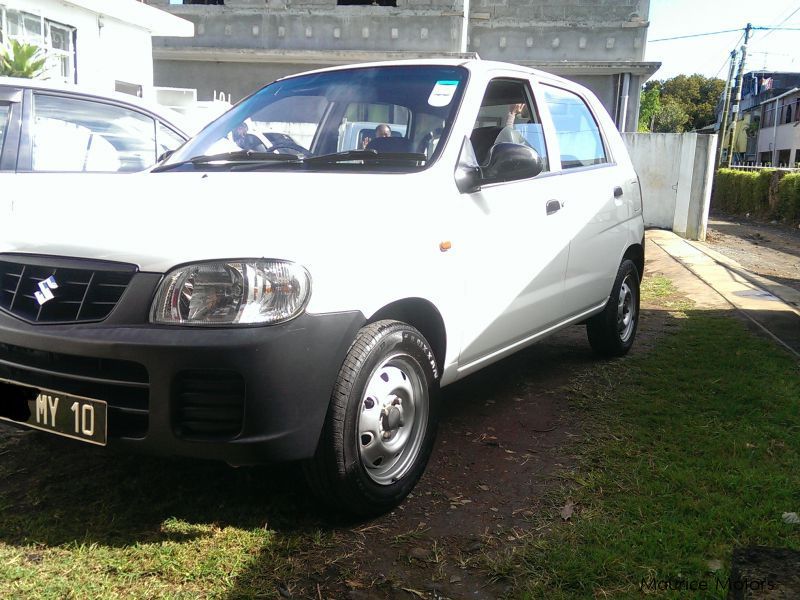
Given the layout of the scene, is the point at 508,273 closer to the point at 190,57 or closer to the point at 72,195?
the point at 72,195

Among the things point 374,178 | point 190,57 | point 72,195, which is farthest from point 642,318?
point 190,57

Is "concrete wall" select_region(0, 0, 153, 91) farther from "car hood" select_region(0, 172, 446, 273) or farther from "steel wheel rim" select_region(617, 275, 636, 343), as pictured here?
"car hood" select_region(0, 172, 446, 273)

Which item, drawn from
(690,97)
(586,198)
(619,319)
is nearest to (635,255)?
(619,319)

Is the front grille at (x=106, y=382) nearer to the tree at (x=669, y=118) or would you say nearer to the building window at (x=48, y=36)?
the building window at (x=48, y=36)

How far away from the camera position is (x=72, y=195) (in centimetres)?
294

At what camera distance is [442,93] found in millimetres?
3615

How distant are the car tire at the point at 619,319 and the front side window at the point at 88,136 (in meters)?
3.42

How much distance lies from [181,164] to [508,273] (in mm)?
1656

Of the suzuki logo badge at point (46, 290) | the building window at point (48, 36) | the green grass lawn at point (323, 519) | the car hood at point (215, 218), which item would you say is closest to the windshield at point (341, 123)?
the car hood at point (215, 218)

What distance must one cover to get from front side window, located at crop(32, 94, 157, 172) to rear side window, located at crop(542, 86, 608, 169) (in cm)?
290

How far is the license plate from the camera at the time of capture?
8.14 ft

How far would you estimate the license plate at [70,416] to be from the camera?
2482 millimetres

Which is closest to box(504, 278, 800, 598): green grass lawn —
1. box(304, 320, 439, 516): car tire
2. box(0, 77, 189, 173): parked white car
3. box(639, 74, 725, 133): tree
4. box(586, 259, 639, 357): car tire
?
box(586, 259, 639, 357): car tire

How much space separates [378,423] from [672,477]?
1443mm
